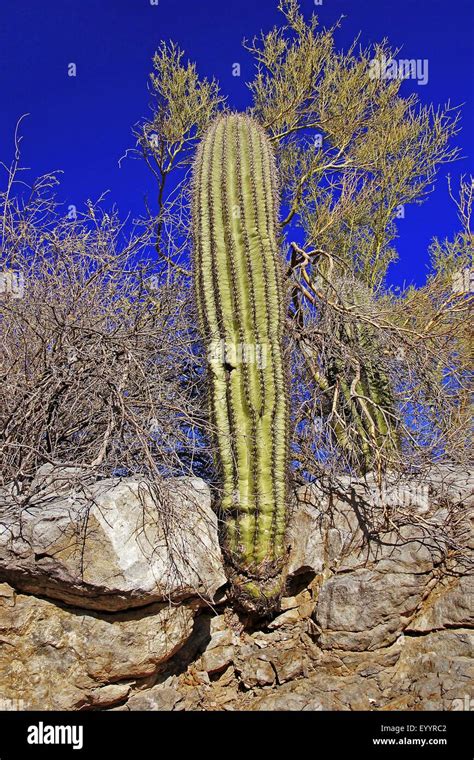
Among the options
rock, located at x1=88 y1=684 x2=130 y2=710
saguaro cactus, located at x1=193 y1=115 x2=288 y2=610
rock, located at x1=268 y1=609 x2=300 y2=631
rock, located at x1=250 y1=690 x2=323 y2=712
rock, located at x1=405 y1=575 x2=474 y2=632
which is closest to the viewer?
rock, located at x1=88 y1=684 x2=130 y2=710

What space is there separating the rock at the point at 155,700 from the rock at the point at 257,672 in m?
0.48

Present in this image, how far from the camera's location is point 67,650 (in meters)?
3.58

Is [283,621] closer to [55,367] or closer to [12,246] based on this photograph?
[55,367]

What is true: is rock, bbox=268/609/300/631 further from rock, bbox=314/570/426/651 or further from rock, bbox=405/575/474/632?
rock, bbox=405/575/474/632

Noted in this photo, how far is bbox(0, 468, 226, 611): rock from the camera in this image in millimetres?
3527

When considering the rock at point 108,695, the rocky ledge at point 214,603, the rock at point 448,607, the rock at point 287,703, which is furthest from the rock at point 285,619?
the rock at point 108,695

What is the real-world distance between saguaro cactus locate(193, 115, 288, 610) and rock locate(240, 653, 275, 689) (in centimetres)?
32

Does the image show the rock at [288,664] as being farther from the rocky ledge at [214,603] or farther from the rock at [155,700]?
the rock at [155,700]

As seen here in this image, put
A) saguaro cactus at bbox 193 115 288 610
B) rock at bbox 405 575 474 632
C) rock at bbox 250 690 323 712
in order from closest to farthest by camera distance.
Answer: rock at bbox 250 690 323 712 → rock at bbox 405 575 474 632 → saguaro cactus at bbox 193 115 288 610

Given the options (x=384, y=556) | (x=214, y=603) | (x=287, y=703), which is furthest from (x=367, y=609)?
(x=214, y=603)

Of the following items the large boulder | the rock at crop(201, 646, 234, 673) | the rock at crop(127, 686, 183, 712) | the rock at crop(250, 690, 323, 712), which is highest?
the large boulder

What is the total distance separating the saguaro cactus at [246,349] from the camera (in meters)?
4.30

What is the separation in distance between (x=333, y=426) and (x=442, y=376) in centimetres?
103

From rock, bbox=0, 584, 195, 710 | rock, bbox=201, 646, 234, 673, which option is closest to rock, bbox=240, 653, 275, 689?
rock, bbox=201, 646, 234, 673
